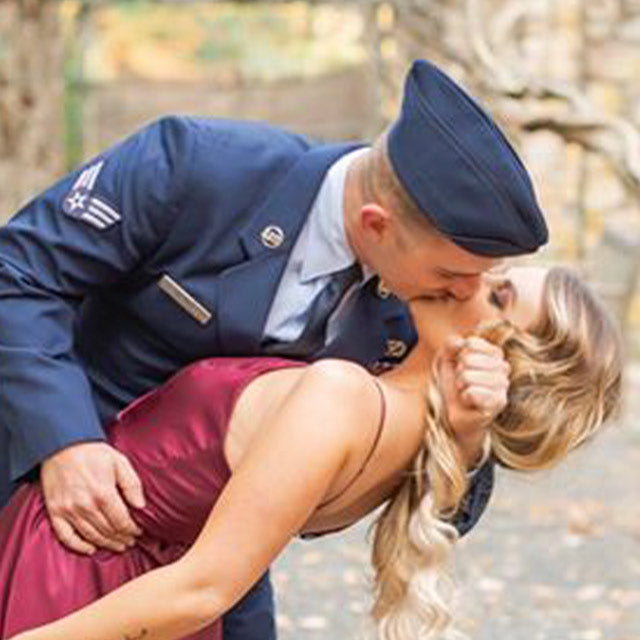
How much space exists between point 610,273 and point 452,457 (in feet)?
16.4

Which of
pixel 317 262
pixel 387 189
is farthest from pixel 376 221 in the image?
pixel 317 262

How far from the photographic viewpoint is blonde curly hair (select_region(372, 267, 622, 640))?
2.15m

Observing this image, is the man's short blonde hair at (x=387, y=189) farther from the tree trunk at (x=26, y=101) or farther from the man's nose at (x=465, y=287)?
the tree trunk at (x=26, y=101)

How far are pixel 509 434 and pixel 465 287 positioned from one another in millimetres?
182

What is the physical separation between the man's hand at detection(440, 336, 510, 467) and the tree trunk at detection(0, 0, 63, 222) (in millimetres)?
3839

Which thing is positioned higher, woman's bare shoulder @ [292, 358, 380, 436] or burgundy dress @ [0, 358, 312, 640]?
woman's bare shoulder @ [292, 358, 380, 436]

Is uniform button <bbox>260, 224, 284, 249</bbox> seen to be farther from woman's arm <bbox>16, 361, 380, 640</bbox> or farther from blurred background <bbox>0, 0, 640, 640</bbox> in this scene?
blurred background <bbox>0, 0, 640, 640</bbox>

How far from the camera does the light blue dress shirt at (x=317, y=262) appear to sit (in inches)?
85.6

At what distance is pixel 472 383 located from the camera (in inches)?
83.0

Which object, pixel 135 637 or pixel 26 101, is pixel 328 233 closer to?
pixel 135 637

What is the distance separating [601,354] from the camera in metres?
2.19

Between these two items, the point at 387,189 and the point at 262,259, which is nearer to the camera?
the point at 387,189

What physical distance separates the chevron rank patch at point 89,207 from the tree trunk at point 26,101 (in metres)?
3.68

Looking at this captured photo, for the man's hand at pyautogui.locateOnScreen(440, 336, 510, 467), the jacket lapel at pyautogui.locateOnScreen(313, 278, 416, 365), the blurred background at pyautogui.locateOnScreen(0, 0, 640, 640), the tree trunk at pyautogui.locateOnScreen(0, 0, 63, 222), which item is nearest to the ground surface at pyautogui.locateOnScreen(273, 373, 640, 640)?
the blurred background at pyautogui.locateOnScreen(0, 0, 640, 640)
